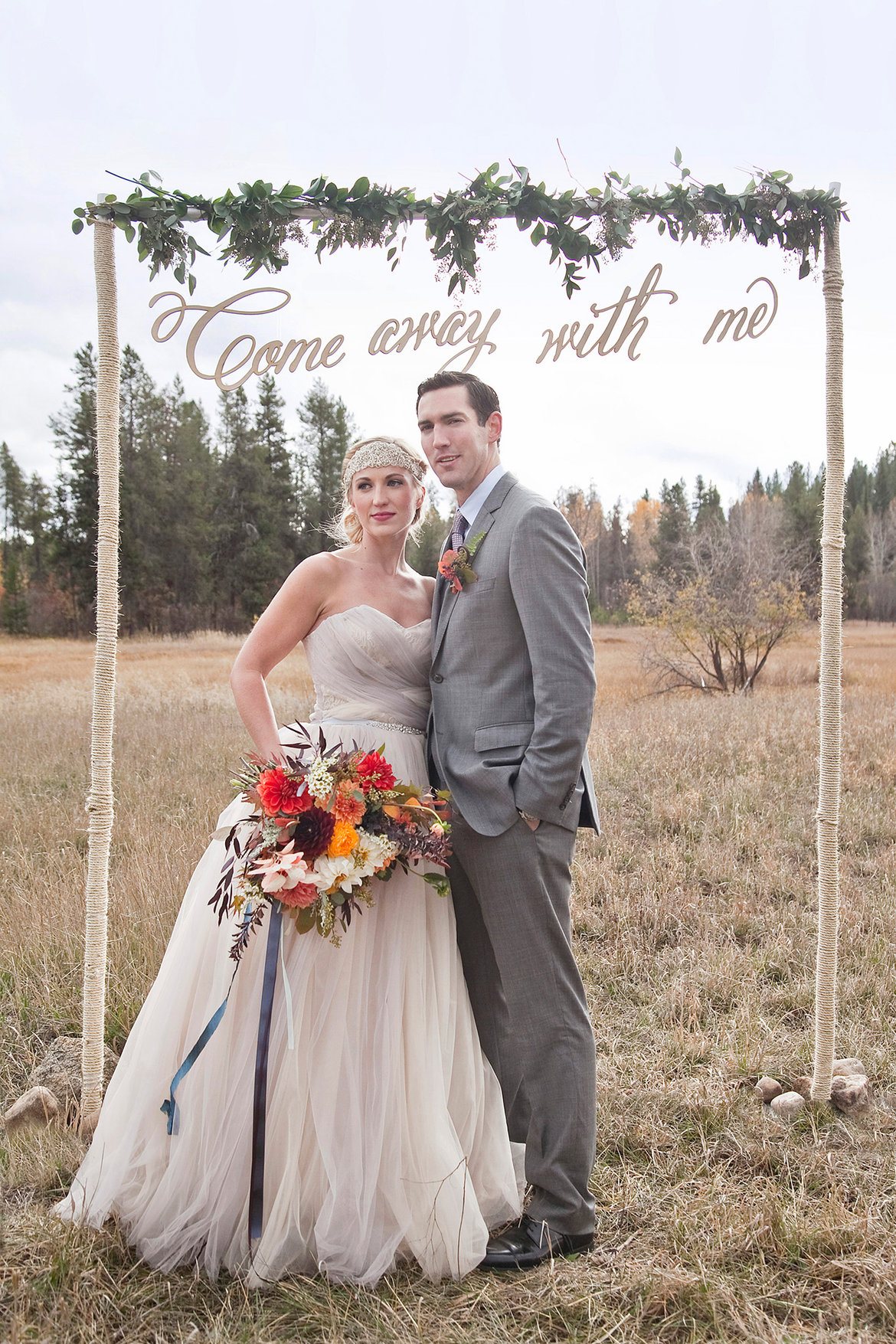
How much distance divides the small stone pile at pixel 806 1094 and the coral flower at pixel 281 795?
2.41m

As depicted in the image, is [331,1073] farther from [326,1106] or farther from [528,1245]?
[528,1245]

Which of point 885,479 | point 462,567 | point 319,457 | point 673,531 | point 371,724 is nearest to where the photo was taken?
point 462,567

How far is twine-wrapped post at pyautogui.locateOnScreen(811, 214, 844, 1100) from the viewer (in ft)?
11.6

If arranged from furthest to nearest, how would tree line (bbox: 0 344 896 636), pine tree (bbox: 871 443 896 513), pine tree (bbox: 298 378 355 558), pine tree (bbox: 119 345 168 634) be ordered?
pine tree (bbox: 871 443 896 513) → pine tree (bbox: 298 378 355 558) → pine tree (bbox: 119 345 168 634) → tree line (bbox: 0 344 896 636)

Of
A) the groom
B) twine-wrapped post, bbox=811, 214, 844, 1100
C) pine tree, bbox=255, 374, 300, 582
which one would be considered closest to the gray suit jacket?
the groom

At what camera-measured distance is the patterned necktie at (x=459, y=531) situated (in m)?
3.09

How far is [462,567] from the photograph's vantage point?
2.92 metres

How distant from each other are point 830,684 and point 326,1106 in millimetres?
2439

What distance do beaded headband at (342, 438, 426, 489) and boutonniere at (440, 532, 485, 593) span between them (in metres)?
0.45

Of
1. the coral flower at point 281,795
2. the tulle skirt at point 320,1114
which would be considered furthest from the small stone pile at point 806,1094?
the coral flower at point 281,795

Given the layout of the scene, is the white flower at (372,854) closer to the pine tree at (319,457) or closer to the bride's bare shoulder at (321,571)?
the bride's bare shoulder at (321,571)

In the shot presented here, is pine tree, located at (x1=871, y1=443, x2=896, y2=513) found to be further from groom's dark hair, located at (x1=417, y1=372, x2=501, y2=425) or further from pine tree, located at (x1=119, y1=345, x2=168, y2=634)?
groom's dark hair, located at (x1=417, y1=372, x2=501, y2=425)

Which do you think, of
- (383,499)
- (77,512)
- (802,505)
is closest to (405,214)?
(383,499)

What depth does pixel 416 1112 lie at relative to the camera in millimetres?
2768
